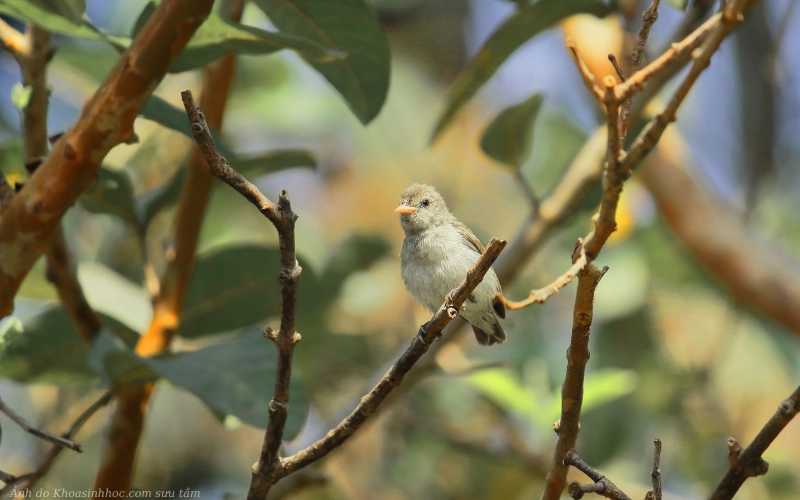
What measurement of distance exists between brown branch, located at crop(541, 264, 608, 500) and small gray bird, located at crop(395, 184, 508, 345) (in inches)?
60.9

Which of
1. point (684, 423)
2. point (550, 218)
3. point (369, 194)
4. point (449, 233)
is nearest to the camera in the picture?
point (550, 218)

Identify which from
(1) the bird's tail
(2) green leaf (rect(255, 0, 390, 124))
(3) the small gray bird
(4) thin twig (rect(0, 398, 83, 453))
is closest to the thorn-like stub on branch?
(4) thin twig (rect(0, 398, 83, 453))

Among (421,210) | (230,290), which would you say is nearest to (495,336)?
(421,210)

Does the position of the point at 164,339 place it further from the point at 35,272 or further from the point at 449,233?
the point at 449,233

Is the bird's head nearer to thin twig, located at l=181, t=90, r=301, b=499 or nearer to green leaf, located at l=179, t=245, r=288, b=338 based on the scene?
green leaf, located at l=179, t=245, r=288, b=338

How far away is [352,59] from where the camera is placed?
238 cm

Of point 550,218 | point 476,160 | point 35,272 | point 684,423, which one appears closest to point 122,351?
point 35,272

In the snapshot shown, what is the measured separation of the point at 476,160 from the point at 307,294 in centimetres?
343

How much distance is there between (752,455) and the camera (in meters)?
1.45

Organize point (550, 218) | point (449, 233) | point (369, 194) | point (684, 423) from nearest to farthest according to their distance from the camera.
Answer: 1. point (550, 218)
2. point (449, 233)
3. point (684, 423)
4. point (369, 194)

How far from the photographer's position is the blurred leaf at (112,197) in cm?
256

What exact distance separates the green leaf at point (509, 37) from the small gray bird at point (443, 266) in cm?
74

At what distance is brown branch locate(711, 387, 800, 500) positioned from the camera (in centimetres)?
139

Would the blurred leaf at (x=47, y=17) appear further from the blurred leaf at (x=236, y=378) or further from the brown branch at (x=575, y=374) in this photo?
the brown branch at (x=575, y=374)
